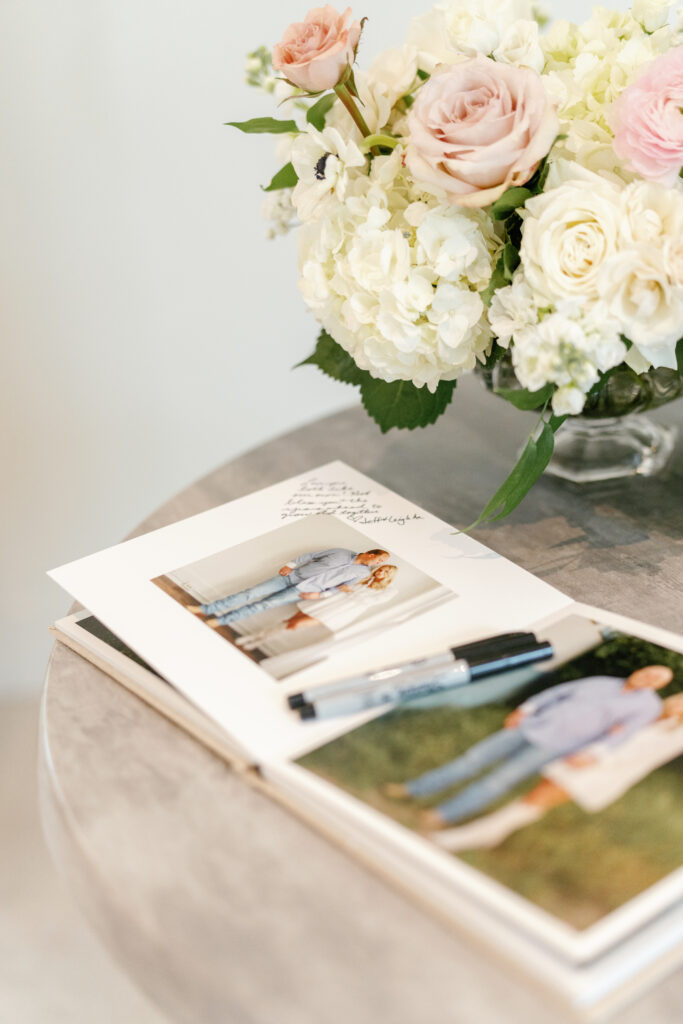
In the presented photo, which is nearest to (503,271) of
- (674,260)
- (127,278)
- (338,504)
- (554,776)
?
(674,260)

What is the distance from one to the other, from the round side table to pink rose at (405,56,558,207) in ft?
0.89

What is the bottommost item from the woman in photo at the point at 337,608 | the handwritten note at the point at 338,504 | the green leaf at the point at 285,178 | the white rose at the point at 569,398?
the woman in photo at the point at 337,608

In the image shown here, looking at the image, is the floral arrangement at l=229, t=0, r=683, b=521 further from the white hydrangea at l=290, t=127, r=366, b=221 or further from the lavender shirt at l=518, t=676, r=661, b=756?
the lavender shirt at l=518, t=676, r=661, b=756

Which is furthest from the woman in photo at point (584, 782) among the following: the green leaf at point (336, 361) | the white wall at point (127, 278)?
the white wall at point (127, 278)

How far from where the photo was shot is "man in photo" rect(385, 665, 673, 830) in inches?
19.8

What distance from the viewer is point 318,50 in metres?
0.62

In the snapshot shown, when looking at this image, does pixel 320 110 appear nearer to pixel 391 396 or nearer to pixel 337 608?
pixel 391 396

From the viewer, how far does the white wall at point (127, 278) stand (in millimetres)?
1147

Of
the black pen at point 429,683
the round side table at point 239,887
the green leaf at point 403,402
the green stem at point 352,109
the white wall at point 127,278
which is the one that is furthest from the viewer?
the white wall at point 127,278

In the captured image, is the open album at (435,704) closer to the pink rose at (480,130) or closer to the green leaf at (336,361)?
the green leaf at (336,361)

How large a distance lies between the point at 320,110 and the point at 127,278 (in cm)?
67

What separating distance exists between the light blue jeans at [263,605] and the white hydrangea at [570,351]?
0.20 meters

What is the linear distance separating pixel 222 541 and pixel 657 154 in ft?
1.23

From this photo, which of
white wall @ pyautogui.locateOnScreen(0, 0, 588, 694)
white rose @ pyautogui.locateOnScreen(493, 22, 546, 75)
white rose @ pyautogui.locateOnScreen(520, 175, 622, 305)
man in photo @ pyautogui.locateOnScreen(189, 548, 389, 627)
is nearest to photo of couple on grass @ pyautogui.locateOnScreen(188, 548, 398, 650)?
man in photo @ pyautogui.locateOnScreen(189, 548, 389, 627)
